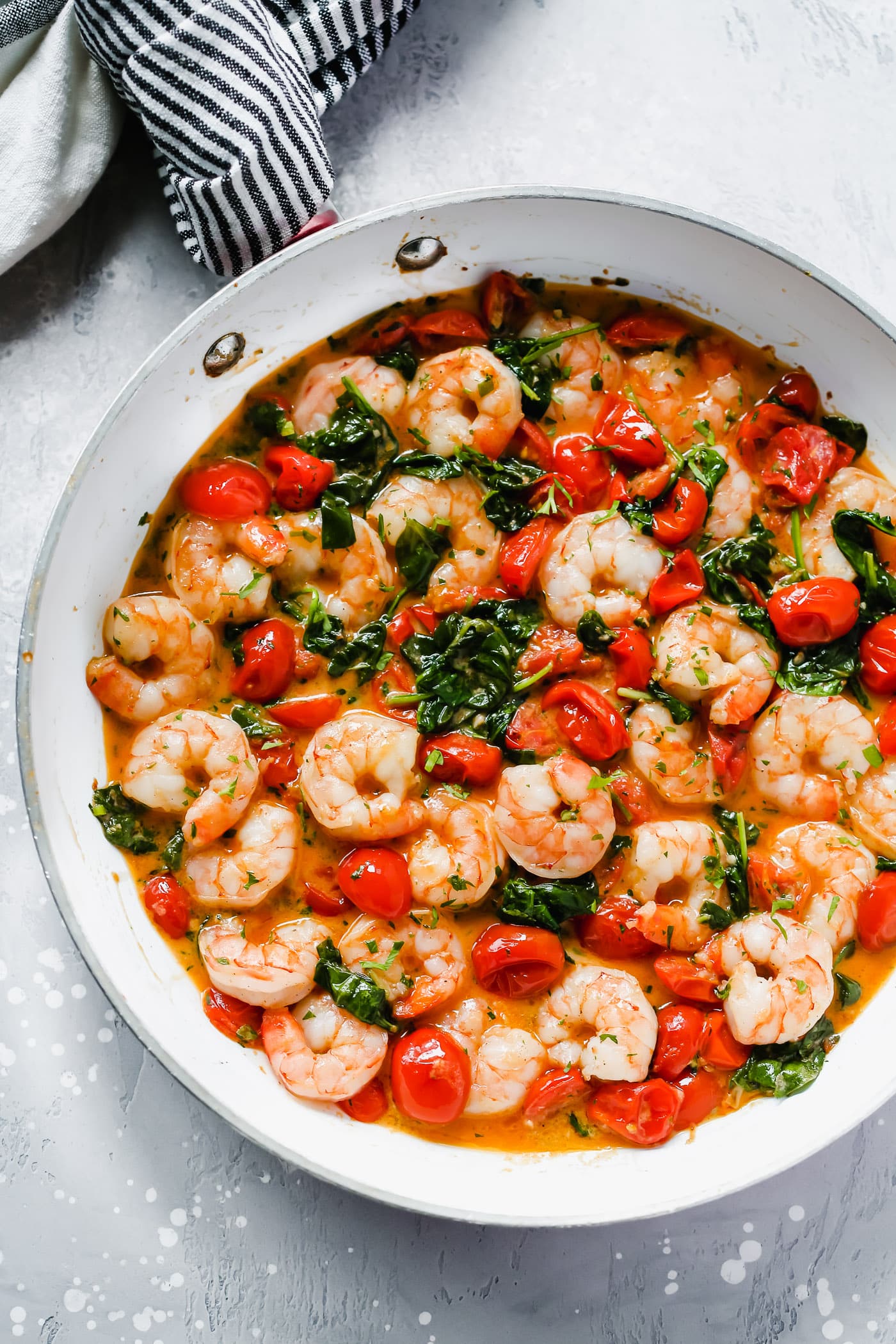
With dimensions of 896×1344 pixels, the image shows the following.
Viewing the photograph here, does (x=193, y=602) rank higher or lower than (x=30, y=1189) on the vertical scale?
higher

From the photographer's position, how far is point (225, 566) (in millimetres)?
3352

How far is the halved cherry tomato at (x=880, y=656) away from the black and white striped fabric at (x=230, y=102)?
2286 millimetres

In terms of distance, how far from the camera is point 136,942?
334 centimetres

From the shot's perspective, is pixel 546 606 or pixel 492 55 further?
pixel 492 55

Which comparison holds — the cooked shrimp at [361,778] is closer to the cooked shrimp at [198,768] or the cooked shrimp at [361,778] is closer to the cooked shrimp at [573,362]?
the cooked shrimp at [198,768]

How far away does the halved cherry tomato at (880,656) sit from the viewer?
3.51 metres

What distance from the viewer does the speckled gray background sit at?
3.49 metres

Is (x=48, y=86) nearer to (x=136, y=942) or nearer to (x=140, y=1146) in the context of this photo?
(x=136, y=942)

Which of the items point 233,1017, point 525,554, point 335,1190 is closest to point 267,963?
point 233,1017

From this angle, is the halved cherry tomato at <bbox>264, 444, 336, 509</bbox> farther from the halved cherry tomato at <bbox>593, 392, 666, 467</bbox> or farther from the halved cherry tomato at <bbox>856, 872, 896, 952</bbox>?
the halved cherry tomato at <bbox>856, 872, 896, 952</bbox>

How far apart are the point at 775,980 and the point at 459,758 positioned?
46.6 inches

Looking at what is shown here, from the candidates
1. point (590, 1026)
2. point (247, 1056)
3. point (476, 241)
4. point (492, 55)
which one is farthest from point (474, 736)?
point (492, 55)

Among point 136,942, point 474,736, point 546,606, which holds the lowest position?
point 136,942

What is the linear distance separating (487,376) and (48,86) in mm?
1720
